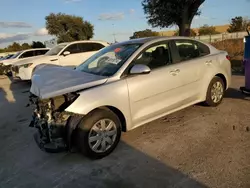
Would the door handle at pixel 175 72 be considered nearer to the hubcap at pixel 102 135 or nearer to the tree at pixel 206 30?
the hubcap at pixel 102 135

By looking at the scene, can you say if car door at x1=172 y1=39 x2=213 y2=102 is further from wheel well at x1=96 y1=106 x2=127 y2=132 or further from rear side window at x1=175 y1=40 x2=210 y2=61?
wheel well at x1=96 y1=106 x2=127 y2=132

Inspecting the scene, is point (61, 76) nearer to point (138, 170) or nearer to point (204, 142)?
point (138, 170)

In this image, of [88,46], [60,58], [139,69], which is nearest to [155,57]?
[139,69]

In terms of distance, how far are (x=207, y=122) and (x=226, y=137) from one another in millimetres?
744

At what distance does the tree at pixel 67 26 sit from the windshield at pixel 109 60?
166 feet

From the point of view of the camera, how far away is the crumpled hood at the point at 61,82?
12.3 ft

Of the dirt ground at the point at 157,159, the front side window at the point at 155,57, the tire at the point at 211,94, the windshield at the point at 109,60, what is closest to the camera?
the dirt ground at the point at 157,159

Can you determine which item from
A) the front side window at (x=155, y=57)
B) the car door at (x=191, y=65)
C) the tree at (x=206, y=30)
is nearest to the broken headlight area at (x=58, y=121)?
the front side window at (x=155, y=57)

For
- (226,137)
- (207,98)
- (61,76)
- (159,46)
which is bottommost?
(226,137)

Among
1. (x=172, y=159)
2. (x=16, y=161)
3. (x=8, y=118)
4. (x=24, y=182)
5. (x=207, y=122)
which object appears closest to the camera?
(x=24, y=182)

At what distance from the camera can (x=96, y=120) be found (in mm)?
3826

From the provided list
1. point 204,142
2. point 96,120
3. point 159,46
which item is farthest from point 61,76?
point 204,142

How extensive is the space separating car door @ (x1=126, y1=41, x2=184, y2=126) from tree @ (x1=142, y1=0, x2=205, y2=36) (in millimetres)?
14922

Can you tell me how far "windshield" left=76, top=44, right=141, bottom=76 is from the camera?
442cm
